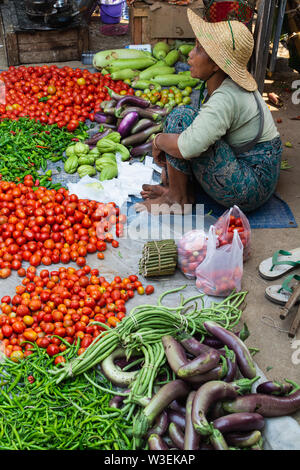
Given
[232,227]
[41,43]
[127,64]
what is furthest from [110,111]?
[41,43]

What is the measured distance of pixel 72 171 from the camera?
4156mm

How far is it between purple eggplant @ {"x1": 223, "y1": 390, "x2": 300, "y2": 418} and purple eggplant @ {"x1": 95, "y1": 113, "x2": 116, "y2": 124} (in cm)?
315

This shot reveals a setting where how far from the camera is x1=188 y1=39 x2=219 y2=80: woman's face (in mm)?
3226

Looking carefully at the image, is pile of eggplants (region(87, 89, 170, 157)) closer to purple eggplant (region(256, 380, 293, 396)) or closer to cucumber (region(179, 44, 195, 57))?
cucumber (region(179, 44, 195, 57))

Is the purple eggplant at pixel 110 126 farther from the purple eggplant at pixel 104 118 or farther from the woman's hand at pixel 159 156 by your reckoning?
the woman's hand at pixel 159 156

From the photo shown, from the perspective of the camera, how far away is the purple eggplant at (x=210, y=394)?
79.9 inches

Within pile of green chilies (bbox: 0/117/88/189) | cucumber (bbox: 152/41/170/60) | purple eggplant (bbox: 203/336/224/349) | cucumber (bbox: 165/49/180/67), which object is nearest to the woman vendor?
pile of green chilies (bbox: 0/117/88/189)

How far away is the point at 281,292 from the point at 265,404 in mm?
966

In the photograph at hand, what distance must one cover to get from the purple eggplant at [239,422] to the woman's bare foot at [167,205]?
1.82m

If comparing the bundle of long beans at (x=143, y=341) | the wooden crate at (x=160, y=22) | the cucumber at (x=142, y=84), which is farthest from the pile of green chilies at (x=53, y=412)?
the wooden crate at (x=160, y=22)

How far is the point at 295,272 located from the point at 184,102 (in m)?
2.64

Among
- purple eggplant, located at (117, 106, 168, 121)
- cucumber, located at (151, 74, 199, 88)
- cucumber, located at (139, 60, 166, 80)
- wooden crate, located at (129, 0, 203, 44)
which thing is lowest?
cucumber, located at (151, 74, 199, 88)

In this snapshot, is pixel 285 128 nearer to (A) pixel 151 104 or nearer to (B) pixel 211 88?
(A) pixel 151 104

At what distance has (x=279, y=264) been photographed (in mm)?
3230
